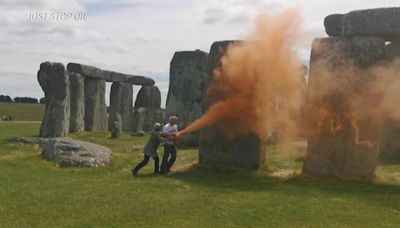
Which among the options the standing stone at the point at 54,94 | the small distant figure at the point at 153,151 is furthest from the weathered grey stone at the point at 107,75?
the small distant figure at the point at 153,151

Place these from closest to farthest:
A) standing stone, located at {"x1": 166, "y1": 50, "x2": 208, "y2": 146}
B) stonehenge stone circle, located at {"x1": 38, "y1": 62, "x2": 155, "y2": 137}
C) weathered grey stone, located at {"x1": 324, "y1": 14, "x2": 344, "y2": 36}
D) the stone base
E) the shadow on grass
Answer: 1. the shadow on grass
2. the stone base
3. weathered grey stone, located at {"x1": 324, "y1": 14, "x2": 344, "y2": 36}
4. stonehenge stone circle, located at {"x1": 38, "y1": 62, "x2": 155, "y2": 137}
5. standing stone, located at {"x1": 166, "y1": 50, "x2": 208, "y2": 146}

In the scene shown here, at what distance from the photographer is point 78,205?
41.8 ft

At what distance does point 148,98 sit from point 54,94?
551 inches

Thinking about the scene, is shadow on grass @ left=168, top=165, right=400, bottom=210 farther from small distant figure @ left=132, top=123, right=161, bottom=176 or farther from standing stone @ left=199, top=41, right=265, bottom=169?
small distant figure @ left=132, top=123, right=161, bottom=176

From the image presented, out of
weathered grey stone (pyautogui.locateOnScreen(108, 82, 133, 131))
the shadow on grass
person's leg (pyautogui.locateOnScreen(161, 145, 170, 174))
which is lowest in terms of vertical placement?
the shadow on grass

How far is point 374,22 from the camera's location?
2222 centimetres

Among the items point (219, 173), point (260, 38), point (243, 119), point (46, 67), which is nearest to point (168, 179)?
point (219, 173)

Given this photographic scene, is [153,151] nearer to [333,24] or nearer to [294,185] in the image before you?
A: [294,185]

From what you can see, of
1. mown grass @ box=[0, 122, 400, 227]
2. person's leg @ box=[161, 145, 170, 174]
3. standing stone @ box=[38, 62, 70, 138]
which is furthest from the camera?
standing stone @ box=[38, 62, 70, 138]

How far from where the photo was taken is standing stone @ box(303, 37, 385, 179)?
16.8m

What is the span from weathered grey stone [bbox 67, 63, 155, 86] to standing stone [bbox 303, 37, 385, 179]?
70.0ft

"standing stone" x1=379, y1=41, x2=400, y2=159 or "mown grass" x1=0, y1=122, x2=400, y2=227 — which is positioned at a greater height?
"standing stone" x1=379, y1=41, x2=400, y2=159

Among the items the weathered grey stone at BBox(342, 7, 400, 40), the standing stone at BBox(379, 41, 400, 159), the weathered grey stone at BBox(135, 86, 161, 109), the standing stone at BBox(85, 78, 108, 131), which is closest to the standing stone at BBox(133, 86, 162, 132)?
the weathered grey stone at BBox(135, 86, 161, 109)

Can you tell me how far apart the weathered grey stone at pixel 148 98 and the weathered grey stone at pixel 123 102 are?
98 centimetres
